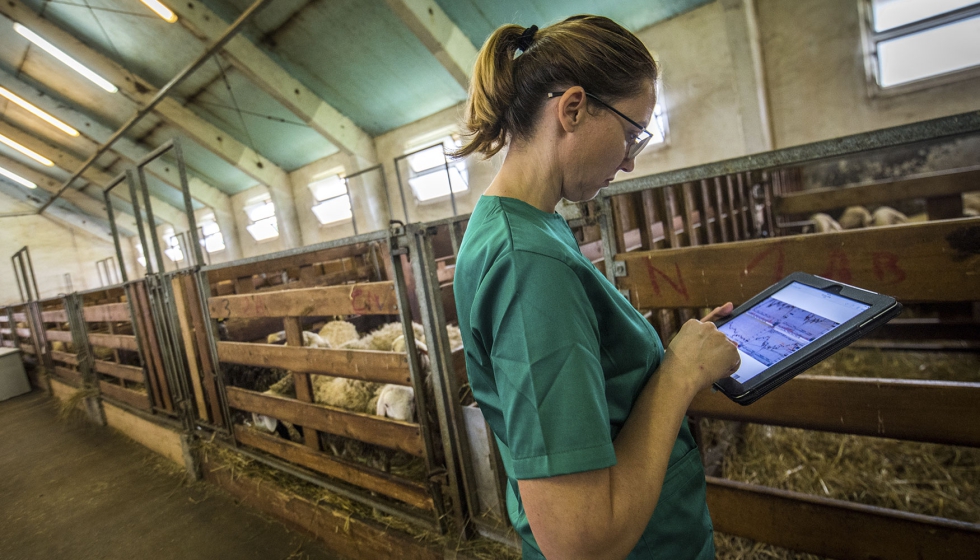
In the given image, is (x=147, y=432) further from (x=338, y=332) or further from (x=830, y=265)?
(x=830, y=265)

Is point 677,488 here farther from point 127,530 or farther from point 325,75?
point 325,75

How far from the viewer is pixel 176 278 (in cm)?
388

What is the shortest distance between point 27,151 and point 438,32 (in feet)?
54.0

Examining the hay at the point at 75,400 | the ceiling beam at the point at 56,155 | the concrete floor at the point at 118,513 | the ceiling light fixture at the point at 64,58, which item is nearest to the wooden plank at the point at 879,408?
the concrete floor at the point at 118,513

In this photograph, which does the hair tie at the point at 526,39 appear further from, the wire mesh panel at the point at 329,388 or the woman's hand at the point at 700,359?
the wire mesh panel at the point at 329,388

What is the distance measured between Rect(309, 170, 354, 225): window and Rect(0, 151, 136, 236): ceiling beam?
28.1 ft

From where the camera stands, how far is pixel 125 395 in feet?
17.9

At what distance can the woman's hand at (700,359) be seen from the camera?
0.83 m

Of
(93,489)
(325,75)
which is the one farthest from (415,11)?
(93,489)

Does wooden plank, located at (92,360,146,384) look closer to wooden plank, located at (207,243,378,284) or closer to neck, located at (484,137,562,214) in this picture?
wooden plank, located at (207,243,378,284)

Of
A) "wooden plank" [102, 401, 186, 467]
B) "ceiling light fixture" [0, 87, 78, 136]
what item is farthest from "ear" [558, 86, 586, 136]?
"ceiling light fixture" [0, 87, 78, 136]

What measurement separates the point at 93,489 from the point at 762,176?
873cm

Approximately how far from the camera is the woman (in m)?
0.66

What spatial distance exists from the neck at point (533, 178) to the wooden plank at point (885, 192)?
4.24 meters
